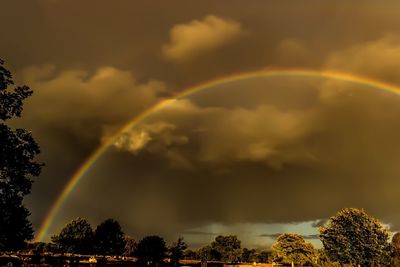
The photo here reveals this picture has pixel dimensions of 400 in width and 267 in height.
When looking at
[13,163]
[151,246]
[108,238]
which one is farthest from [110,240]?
[13,163]

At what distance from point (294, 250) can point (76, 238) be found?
60217mm

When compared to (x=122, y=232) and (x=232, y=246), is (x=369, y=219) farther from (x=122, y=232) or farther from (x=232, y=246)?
(x=232, y=246)

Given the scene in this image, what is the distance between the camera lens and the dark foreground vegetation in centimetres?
2908

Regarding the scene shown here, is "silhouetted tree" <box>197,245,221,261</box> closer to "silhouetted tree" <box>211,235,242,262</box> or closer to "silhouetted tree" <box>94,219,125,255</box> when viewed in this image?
"silhouetted tree" <box>211,235,242,262</box>

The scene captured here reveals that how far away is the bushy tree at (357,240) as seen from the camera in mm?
91812

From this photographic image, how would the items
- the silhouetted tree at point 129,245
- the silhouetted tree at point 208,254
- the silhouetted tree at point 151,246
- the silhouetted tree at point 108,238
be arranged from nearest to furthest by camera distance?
the silhouetted tree at point 151,246
the silhouetted tree at point 108,238
the silhouetted tree at point 208,254
the silhouetted tree at point 129,245

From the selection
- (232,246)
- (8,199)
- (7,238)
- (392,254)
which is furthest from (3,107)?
(232,246)

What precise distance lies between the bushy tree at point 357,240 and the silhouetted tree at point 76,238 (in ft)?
200

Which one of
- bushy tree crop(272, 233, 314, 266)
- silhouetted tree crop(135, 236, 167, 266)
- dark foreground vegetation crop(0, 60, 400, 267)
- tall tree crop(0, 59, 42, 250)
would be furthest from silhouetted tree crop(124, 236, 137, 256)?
tall tree crop(0, 59, 42, 250)

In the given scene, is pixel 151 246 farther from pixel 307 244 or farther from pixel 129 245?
pixel 129 245

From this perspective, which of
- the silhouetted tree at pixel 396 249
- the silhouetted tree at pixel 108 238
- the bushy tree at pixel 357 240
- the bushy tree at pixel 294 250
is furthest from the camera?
the silhouetted tree at pixel 108 238

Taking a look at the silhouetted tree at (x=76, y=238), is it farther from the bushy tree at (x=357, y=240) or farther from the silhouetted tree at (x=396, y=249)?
the silhouetted tree at (x=396, y=249)

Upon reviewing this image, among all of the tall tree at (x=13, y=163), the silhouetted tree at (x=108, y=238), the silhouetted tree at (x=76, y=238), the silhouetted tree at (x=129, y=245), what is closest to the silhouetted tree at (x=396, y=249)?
the silhouetted tree at (x=108, y=238)

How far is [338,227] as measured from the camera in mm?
99188
